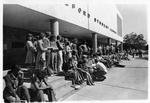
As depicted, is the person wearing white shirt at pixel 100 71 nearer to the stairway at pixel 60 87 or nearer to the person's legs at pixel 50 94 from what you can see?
the stairway at pixel 60 87

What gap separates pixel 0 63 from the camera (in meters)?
3.22

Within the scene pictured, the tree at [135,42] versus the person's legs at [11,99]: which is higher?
the tree at [135,42]

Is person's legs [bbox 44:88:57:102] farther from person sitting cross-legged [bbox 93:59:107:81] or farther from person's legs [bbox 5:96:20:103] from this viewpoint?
person sitting cross-legged [bbox 93:59:107:81]

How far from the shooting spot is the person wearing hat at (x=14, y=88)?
255cm

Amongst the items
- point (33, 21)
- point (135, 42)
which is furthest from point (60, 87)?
point (135, 42)

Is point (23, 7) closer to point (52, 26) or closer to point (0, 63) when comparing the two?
point (52, 26)

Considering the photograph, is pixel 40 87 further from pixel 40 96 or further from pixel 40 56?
pixel 40 56

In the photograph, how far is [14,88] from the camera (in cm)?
272

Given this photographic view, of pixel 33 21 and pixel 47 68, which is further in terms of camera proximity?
pixel 33 21

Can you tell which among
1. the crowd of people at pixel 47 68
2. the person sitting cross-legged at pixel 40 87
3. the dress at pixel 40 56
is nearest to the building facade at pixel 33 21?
the crowd of people at pixel 47 68

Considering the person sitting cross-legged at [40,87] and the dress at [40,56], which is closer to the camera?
the person sitting cross-legged at [40,87]

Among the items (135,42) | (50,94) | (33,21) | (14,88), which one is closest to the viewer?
(14,88)

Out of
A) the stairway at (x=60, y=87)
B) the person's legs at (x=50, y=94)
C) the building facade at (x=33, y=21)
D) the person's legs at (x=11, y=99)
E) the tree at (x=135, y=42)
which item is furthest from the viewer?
the tree at (x=135, y=42)

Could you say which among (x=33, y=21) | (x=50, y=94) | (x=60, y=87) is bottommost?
(x=60, y=87)
